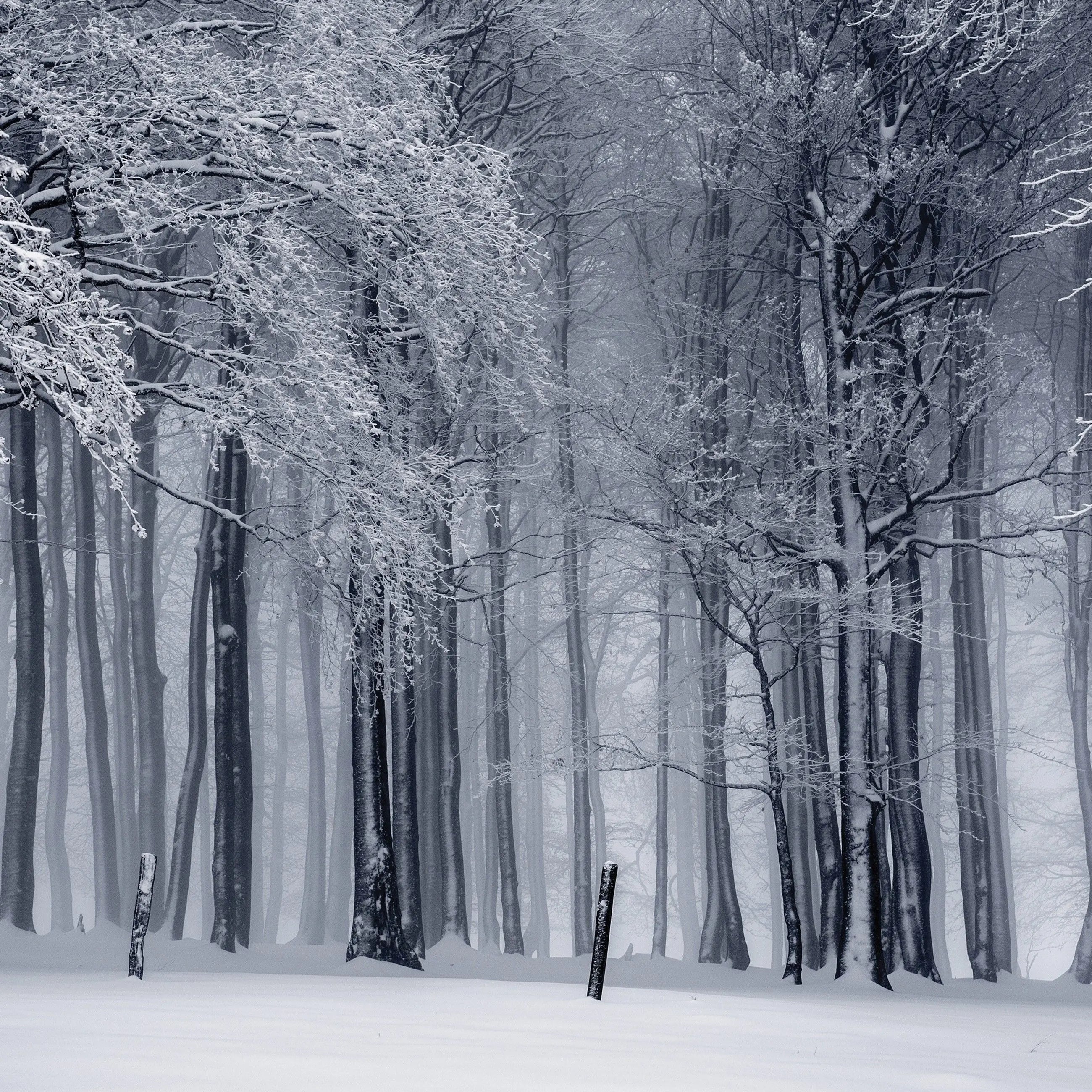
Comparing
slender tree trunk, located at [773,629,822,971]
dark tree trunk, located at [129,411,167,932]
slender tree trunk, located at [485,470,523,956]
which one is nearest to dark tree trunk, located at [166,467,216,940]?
dark tree trunk, located at [129,411,167,932]

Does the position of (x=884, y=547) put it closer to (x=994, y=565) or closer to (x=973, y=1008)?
(x=973, y=1008)

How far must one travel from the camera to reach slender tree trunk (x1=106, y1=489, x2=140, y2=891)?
76.9ft

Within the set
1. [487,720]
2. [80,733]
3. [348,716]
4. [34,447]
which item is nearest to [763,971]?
[487,720]

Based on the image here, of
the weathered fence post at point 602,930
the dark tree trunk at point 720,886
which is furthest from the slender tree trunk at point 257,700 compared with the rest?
the weathered fence post at point 602,930

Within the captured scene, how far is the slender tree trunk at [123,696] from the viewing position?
23.4 m

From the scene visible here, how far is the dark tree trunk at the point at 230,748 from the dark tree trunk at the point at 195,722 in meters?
0.37

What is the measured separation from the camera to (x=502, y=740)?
855 inches

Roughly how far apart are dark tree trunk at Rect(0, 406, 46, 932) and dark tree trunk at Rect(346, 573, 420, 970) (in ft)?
17.0

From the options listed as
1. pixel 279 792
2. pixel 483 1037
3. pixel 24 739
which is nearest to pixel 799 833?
pixel 24 739

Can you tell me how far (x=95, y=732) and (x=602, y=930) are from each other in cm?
1397

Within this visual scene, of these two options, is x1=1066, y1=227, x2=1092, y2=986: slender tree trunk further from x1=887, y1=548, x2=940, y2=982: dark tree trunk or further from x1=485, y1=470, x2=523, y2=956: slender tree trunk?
x1=485, y1=470, x2=523, y2=956: slender tree trunk

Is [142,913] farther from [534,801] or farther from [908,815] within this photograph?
[534,801]

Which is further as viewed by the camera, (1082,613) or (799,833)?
(799,833)

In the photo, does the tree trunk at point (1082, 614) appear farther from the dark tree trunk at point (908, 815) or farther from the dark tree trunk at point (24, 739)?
the dark tree trunk at point (24, 739)
